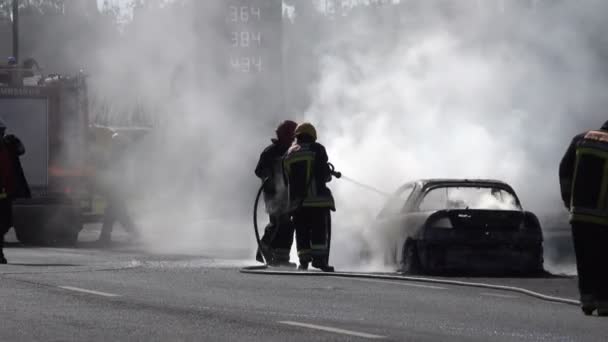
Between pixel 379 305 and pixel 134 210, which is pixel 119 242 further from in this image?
pixel 379 305

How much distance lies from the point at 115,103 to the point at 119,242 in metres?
14.6

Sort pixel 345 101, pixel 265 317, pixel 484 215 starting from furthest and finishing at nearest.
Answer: pixel 345 101, pixel 484 215, pixel 265 317

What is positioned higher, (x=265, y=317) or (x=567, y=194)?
(x=567, y=194)

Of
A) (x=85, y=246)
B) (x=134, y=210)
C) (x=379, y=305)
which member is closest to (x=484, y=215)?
(x=379, y=305)

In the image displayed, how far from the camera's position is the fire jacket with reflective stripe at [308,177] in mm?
18906

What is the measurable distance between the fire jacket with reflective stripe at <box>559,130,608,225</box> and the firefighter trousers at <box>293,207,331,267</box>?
7366 mm

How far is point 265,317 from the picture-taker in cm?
1266

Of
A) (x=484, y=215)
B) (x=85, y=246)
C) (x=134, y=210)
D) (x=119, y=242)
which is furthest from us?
(x=134, y=210)

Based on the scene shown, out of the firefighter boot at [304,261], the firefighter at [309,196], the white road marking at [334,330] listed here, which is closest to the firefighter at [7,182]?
the firefighter at [309,196]

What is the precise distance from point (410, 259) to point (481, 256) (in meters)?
0.74

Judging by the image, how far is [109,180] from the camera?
28.1 metres

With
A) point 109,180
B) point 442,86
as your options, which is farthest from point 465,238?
point 442,86

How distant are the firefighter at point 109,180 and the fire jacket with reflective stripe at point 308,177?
894 centimetres

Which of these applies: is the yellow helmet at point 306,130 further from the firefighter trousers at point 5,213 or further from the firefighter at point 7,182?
Result: the firefighter trousers at point 5,213
